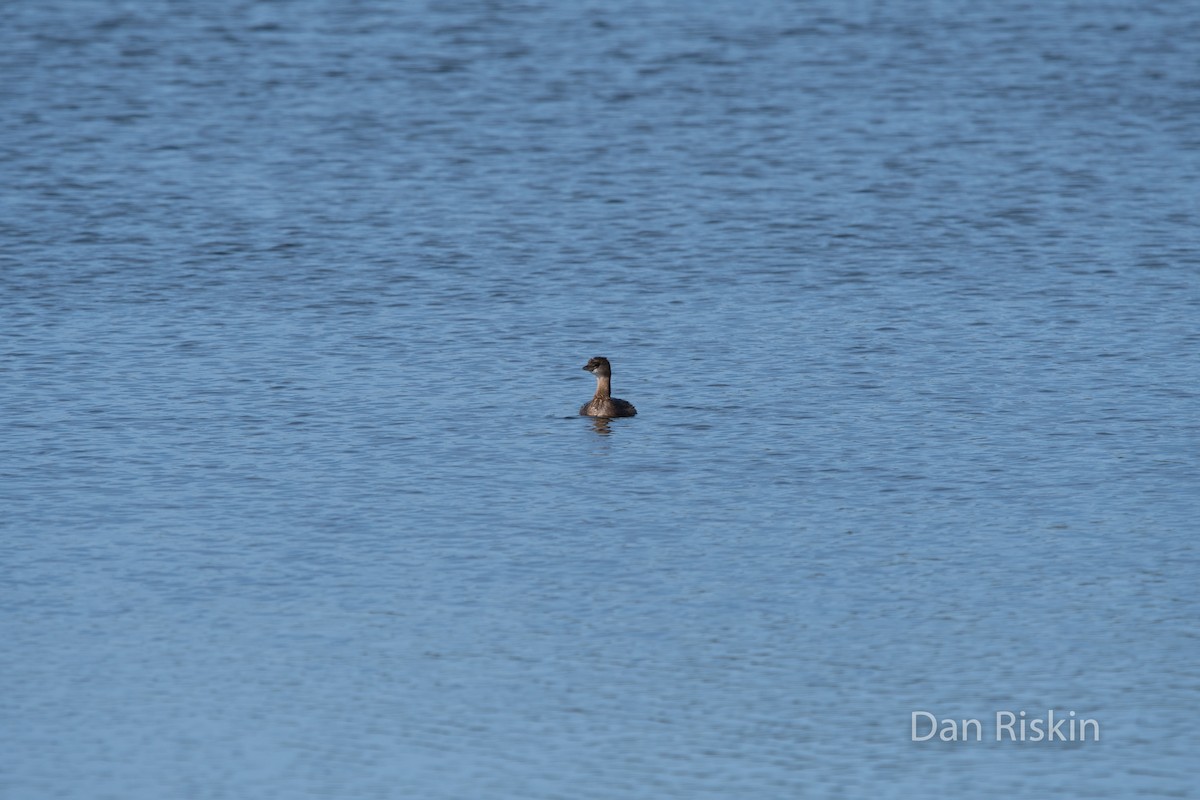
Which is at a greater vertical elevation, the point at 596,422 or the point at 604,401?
the point at 604,401

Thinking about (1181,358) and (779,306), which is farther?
(779,306)

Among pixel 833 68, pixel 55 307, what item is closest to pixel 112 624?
pixel 55 307

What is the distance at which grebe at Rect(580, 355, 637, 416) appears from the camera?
2250 centimetres

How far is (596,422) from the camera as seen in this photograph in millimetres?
22594

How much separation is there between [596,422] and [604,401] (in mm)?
249

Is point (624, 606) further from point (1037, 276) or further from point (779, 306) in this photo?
point (1037, 276)

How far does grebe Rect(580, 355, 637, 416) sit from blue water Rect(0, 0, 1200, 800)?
142 mm

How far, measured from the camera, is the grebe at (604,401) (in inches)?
886

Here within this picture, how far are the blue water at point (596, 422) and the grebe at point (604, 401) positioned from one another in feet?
0.46

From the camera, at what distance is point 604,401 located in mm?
22531

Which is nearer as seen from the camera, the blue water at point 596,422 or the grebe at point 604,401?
the blue water at point 596,422

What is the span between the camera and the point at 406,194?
1378 inches

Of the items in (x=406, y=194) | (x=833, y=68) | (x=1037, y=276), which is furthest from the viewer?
(x=833, y=68)

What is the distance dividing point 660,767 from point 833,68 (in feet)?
103
